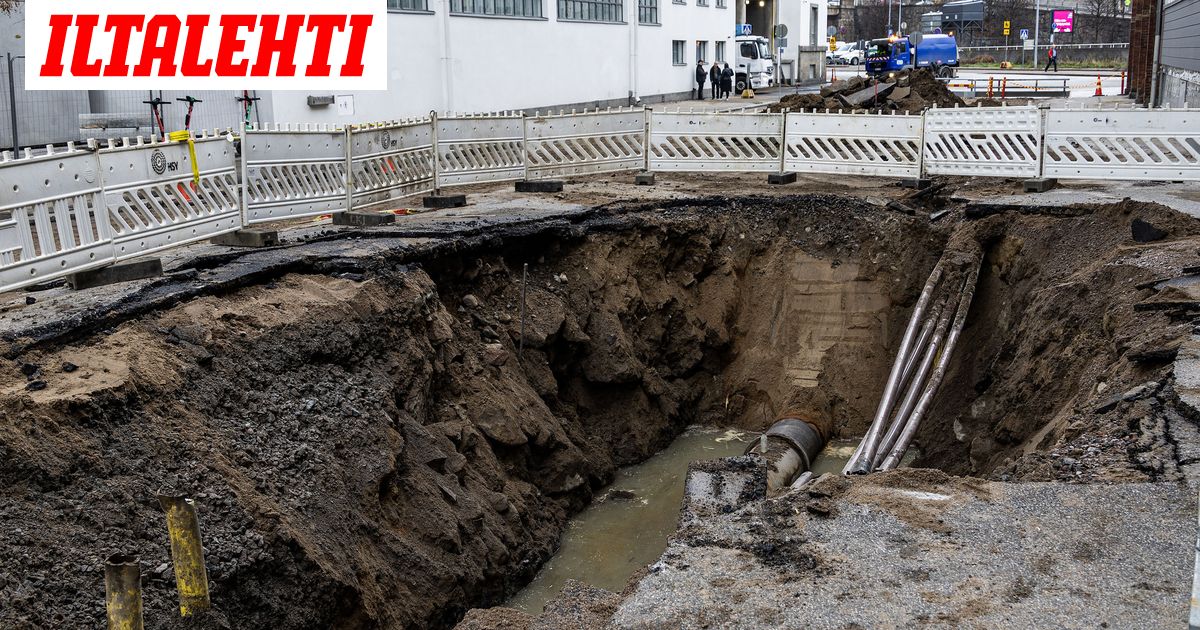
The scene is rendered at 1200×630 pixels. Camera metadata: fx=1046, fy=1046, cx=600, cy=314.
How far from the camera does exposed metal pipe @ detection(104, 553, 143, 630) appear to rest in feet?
16.1

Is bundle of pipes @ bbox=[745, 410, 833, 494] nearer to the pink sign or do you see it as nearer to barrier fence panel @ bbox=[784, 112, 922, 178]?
barrier fence panel @ bbox=[784, 112, 922, 178]

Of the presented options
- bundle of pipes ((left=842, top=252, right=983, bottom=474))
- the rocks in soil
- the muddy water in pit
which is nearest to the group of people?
bundle of pipes ((left=842, top=252, right=983, bottom=474))

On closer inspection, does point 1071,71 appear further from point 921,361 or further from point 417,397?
Result: point 417,397

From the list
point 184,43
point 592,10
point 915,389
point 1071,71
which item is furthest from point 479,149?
point 1071,71

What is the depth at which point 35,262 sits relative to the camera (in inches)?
335

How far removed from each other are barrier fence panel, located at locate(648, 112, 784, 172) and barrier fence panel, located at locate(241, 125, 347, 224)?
19.1 feet

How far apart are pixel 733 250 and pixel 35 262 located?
8.55m

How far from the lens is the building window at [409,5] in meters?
24.0

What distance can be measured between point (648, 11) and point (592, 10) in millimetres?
5285

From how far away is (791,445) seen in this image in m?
11.7

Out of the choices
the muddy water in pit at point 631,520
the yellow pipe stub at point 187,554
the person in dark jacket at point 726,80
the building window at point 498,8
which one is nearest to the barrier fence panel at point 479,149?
the muddy water in pit at point 631,520

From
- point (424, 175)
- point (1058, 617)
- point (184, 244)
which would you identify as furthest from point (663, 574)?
point (424, 175)

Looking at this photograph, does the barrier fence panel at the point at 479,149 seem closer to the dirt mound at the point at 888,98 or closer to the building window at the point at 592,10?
the dirt mound at the point at 888,98

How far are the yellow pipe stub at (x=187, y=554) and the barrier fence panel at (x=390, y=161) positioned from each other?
25.1 ft
